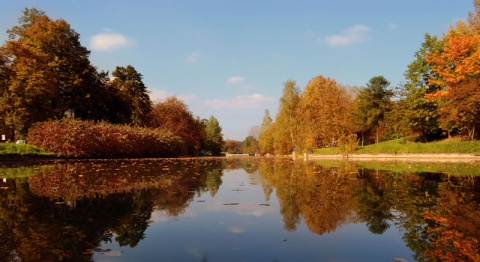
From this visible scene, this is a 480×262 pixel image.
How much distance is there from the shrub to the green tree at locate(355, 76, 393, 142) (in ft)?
107

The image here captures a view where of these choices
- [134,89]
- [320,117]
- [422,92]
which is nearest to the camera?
[422,92]

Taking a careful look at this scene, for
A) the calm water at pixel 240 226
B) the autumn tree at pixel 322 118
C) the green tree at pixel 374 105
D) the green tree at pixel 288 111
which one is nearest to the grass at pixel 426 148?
the autumn tree at pixel 322 118

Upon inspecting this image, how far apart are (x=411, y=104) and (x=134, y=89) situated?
37.6 meters

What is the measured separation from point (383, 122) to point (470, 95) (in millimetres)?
21468

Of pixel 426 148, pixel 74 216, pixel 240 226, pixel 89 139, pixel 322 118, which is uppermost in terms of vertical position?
pixel 322 118

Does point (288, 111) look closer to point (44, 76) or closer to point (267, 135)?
point (267, 135)

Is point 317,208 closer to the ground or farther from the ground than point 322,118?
closer to the ground

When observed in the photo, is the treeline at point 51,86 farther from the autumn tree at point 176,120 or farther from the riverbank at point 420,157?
the riverbank at point 420,157

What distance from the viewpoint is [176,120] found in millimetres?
49031

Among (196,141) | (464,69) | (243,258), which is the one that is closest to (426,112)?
(464,69)

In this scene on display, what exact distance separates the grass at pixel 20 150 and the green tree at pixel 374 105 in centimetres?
4213

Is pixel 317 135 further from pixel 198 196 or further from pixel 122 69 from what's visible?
pixel 198 196

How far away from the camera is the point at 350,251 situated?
3.45 metres

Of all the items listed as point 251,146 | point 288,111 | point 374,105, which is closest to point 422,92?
point 374,105
